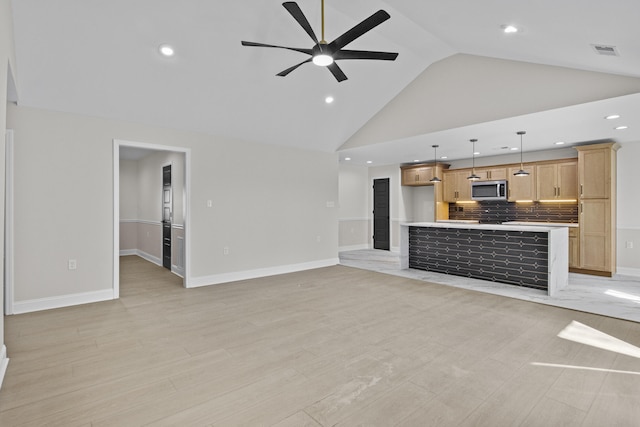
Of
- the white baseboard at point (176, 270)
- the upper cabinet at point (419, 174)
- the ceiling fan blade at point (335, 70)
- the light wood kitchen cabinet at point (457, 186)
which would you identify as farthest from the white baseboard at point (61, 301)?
the light wood kitchen cabinet at point (457, 186)

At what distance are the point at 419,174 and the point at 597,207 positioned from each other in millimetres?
3750

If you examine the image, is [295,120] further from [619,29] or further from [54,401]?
[54,401]

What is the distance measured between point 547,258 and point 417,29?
146 inches

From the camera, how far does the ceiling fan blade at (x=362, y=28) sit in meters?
2.48

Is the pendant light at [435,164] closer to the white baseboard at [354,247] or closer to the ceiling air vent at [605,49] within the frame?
the white baseboard at [354,247]

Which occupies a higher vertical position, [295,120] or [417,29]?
[417,29]

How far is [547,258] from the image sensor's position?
4871 millimetres

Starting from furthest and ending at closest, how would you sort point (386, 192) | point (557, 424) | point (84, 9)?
point (386, 192), point (84, 9), point (557, 424)

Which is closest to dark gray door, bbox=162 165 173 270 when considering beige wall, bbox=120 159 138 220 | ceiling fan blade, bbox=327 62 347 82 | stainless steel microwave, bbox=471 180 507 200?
beige wall, bbox=120 159 138 220

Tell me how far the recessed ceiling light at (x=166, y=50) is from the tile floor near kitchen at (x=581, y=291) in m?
4.94

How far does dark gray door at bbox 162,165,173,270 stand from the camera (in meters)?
6.60

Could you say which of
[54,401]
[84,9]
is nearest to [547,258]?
Result: [54,401]

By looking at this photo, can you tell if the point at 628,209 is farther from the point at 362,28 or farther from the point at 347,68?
the point at 362,28

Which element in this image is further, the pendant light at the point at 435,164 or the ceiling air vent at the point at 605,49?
the pendant light at the point at 435,164
